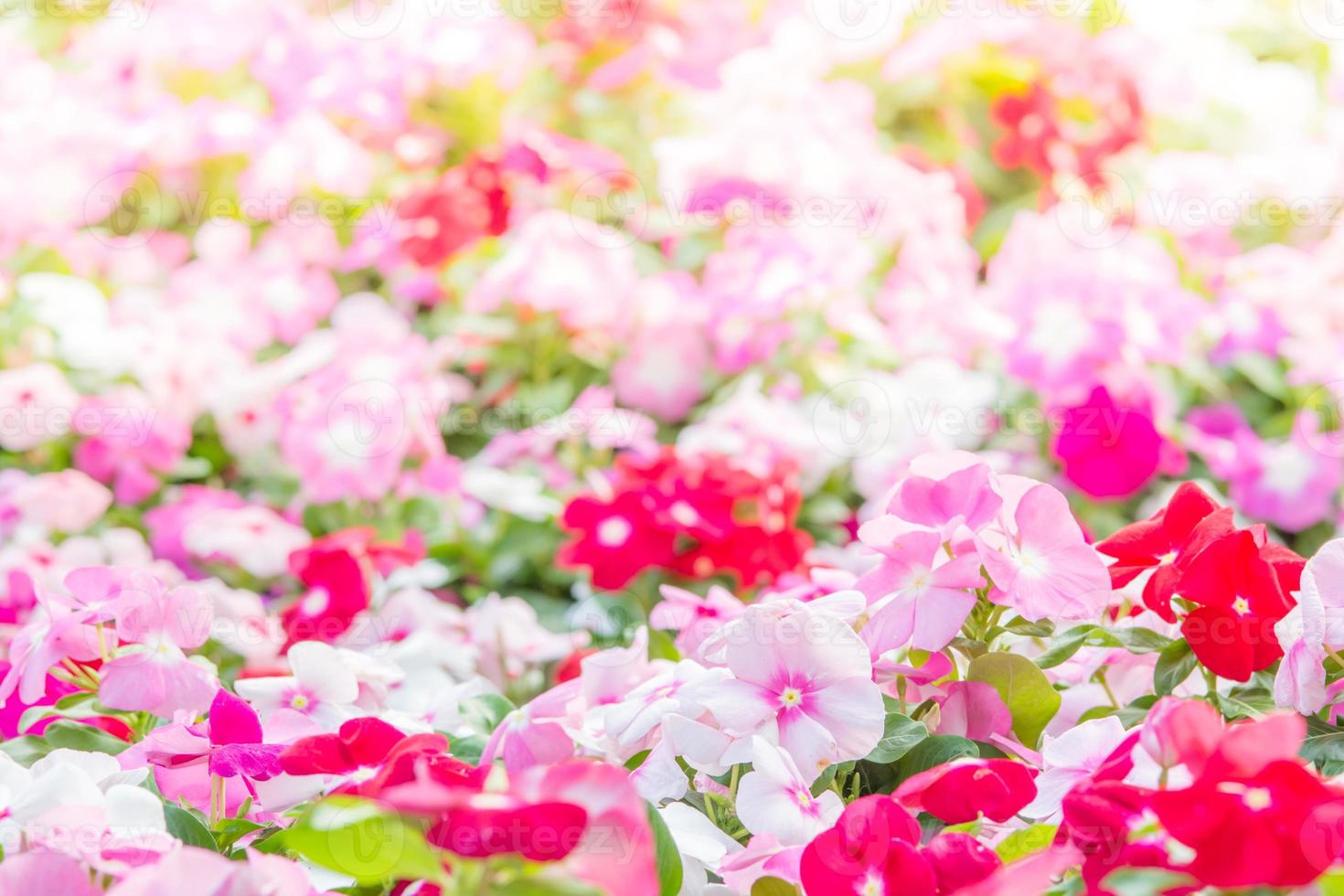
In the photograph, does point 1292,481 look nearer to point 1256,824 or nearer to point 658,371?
point 658,371

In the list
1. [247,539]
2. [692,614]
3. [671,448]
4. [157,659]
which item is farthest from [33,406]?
[692,614]

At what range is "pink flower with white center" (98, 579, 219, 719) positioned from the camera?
98 centimetres

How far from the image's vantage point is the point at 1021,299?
2.13 metres

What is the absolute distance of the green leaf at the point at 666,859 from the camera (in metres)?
0.76

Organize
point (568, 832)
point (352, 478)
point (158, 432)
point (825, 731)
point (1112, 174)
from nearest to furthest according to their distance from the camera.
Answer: point (568, 832), point (825, 731), point (352, 478), point (158, 432), point (1112, 174)

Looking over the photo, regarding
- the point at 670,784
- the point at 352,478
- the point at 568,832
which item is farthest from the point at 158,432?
the point at 568,832

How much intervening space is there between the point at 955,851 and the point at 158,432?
5.13ft

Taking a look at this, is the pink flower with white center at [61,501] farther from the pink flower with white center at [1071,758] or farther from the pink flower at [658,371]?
the pink flower with white center at [1071,758]

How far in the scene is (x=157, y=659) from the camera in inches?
38.9

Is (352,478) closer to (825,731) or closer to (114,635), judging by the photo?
(114,635)

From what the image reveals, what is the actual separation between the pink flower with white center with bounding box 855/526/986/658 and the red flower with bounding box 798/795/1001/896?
0.15 metres

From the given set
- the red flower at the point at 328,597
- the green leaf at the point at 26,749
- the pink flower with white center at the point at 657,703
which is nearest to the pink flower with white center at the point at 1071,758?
the pink flower with white center at the point at 657,703

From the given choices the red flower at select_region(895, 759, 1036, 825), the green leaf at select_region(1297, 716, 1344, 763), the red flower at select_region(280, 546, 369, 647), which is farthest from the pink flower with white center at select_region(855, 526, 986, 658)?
the red flower at select_region(280, 546, 369, 647)

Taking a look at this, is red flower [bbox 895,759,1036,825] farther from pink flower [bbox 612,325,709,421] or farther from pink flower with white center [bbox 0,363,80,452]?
pink flower with white center [bbox 0,363,80,452]
